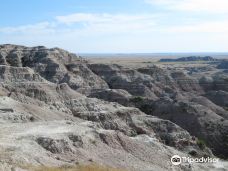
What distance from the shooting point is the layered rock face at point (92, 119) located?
102 ft

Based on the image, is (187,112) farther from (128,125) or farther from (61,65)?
(61,65)

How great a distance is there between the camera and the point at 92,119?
5056 centimetres

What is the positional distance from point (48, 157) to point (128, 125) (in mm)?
23303

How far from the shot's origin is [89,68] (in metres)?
100

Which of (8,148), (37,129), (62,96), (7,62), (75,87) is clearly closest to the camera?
(8,148)

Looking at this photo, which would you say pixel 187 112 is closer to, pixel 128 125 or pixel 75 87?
pixel 128 125

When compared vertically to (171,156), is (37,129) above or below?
above

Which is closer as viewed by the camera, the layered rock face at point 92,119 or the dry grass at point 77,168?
the dry grass at point 77,168

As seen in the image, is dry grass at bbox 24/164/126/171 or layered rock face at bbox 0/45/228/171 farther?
layered rock face at bbox 0/45/228/171

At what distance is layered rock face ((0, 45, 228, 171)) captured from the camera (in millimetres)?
31016

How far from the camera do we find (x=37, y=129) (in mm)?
34906

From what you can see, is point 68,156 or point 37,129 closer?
point 68,156

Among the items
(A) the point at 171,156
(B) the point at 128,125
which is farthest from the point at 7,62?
(A) the point at 171,156

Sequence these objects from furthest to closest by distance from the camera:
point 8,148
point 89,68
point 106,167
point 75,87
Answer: point 89,68 → point 75,87 → point 106,167 → point 8,148
